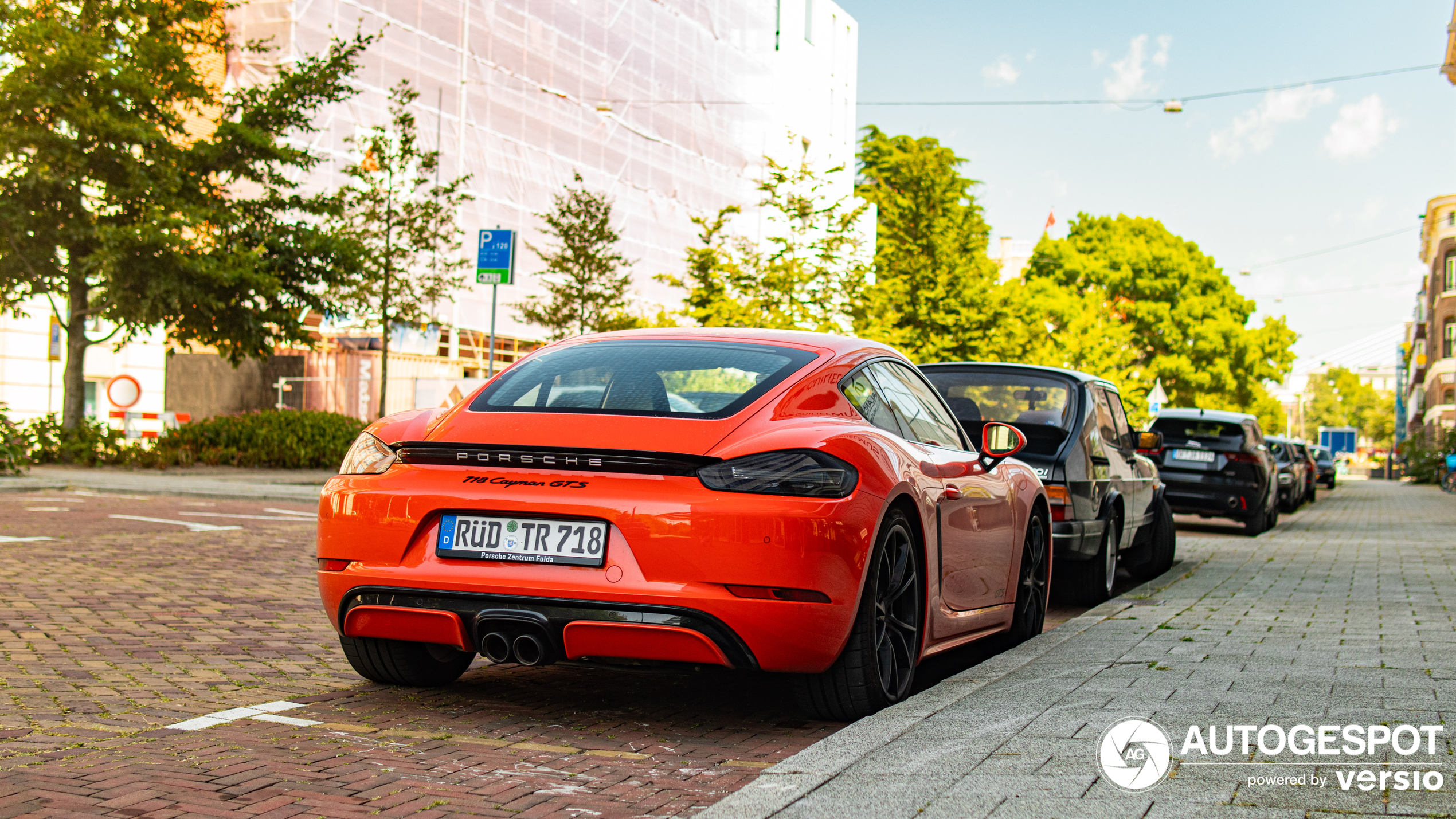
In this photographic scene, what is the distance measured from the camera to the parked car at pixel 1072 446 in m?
8.51

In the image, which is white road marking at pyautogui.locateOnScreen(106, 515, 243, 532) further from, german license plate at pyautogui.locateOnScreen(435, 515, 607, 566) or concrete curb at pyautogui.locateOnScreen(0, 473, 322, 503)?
german license plate at pyautogui.locateOnScreen(435, 515, 607, 566)

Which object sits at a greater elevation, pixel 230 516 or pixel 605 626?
pixel 605 626

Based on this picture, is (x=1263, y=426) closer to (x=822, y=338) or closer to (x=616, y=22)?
(x=616, y=22)

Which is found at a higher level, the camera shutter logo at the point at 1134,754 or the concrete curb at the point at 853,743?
the camera shutter logo at the point at 1134,754

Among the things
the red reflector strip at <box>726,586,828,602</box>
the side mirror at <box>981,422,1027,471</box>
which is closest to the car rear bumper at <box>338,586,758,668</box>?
the red reflector strip at <box>726,586,828,602</box>

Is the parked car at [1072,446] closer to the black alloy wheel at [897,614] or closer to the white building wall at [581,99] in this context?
the black alloy wheel at [897,614]

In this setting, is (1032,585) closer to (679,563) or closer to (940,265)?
(679,563)

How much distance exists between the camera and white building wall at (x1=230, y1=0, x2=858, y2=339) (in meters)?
32.6

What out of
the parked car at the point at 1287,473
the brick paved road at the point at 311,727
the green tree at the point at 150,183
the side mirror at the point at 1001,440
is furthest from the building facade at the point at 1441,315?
the brick paved road at the point at 311,727

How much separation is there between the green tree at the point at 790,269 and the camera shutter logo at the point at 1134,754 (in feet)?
55.7

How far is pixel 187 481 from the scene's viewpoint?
65.1ft

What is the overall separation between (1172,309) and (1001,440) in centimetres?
5272

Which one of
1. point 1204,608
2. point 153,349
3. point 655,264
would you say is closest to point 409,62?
point 153,349

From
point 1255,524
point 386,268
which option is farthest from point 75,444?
point 1255,524
